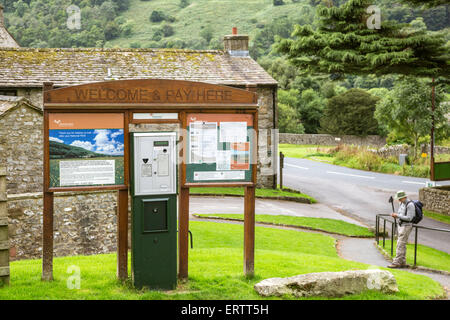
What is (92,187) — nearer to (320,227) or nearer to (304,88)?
(320,227)

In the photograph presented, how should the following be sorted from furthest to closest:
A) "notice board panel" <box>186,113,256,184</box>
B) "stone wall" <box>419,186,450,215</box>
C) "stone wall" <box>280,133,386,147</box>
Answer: "stone wall" <box>280,133,386,147</box> → "stone wall" <box>419,186,450,215</box> → "notice board panel" <box>186,113,256,184</box>

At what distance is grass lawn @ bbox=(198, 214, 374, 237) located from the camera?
1961 centimetres

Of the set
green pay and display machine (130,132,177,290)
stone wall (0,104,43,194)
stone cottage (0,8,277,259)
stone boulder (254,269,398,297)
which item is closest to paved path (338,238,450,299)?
stone boulder (254,269,398,297)

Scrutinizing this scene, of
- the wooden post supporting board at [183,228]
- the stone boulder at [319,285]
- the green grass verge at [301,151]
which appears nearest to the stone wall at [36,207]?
the wooden post supporting board at [183,228]

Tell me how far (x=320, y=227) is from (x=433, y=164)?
8.23 metres

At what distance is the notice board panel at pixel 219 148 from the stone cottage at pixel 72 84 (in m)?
0.73

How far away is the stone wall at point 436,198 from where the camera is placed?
24.1 m

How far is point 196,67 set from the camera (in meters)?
27.6

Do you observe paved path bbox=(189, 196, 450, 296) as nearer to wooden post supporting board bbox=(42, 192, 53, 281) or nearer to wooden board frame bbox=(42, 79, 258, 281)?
wooden board frame bbox=(42, 79, 258, 281)

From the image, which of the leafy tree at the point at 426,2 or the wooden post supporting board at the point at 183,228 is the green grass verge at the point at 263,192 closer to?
the leafy tree at the point at 426,2

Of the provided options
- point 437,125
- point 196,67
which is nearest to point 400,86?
point 437,125

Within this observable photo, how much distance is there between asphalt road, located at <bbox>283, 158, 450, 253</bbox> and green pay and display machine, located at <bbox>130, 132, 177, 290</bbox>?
12.8 meters

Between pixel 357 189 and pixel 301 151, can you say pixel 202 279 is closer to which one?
pixel 357 189

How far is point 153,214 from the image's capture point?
7.50 m
